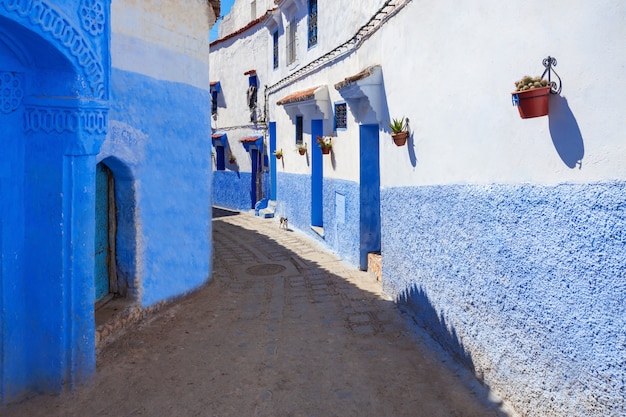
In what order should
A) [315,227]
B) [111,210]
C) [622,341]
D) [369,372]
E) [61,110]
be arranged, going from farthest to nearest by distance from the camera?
[315,227] < [111,210] < [369,372] < [61,110] < [622,341]

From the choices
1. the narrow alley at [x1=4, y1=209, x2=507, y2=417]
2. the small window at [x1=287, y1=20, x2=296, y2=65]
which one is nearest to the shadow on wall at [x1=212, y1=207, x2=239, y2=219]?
the small window at [x1=287, y1=20, x2=296, y2=65]

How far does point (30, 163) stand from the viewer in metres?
4.61

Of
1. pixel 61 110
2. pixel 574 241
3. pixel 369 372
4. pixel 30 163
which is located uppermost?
pixel 61 110

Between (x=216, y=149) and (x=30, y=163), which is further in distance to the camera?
(x=216, y=149)

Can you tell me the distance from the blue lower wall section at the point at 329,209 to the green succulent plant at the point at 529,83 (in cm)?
575

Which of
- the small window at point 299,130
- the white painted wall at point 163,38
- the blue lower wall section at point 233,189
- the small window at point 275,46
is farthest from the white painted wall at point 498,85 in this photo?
the blue lower wall section at point 233,189

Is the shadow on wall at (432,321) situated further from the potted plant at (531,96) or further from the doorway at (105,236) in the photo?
the doorway at (105,236)

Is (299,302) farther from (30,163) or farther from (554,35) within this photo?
(554,35)

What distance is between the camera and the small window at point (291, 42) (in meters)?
14.7

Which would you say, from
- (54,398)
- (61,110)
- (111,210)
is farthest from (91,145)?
(54,398)

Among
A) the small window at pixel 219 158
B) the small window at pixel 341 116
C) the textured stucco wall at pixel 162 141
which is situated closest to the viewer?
the textured stucco wall at pixel 162 141

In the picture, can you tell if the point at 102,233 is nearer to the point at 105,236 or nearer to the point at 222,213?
the point at 105,236

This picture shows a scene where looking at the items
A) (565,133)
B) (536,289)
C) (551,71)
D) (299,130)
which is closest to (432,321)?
(536,289)

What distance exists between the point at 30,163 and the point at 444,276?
4.43 m
